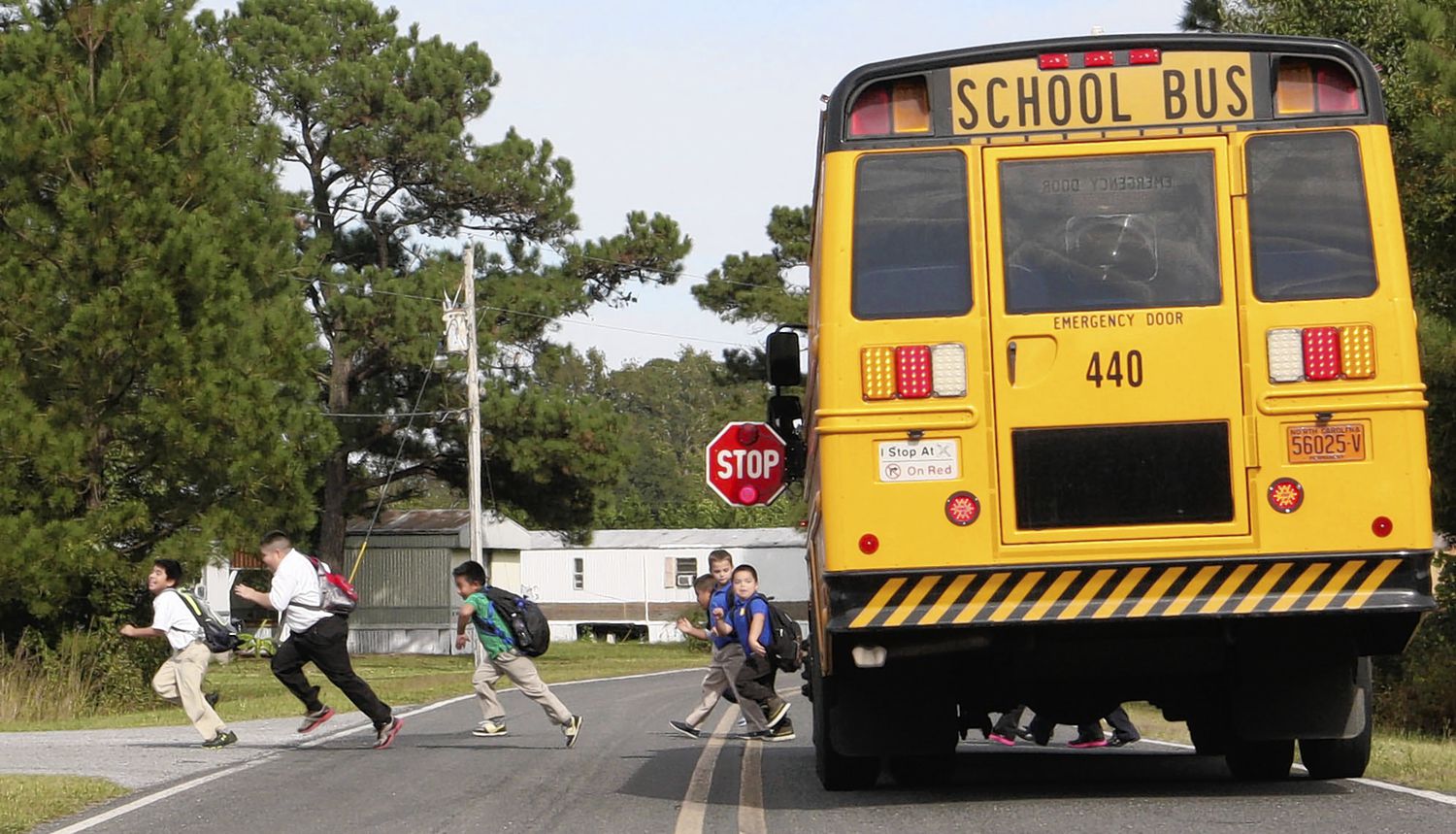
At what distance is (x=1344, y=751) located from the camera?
1005 cm

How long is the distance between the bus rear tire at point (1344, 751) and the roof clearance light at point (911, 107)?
11.8 feet

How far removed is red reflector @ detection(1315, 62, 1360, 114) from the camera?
8.88 meters

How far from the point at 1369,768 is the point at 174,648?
368 inches

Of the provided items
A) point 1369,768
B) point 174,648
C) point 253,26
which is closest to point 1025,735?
point 1369,768

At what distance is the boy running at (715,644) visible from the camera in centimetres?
1494

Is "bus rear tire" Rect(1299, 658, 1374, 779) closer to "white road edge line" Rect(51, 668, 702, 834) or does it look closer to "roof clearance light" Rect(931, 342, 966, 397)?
"roof clearance light" Rect(931, 342, 966, 397)

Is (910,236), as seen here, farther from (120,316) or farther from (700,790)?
(120,316)

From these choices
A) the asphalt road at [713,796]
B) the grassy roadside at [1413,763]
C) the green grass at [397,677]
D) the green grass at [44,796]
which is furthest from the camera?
the green grass at [397,677]

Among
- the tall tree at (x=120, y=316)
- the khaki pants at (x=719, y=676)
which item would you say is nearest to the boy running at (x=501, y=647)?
the khaki pants at (x=719, y=676)

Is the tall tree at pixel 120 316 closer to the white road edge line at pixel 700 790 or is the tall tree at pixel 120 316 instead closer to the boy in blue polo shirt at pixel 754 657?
the white road edge line at pixel 700 790

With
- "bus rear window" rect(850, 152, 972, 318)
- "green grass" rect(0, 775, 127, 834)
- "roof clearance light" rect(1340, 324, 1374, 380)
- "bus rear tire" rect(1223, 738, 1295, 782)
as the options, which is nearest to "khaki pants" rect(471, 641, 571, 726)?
"green grass" rect(0, 775, 127, 834)

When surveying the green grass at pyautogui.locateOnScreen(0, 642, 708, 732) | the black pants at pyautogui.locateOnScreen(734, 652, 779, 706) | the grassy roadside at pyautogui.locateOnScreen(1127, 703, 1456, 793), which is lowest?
the green grass at pyautogui.locateOnScreen(0, 642, 708, 732)

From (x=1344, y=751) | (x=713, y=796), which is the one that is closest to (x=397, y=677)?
(x=713, y=796)

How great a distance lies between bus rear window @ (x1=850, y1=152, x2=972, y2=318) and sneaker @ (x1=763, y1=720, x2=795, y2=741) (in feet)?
22.2
